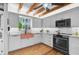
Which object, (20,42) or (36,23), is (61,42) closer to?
(36,23)

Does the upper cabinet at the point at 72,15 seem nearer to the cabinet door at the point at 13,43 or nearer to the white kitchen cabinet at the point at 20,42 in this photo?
the white kitchen cabinet at the point at 20,42

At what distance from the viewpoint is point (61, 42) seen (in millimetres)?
1439

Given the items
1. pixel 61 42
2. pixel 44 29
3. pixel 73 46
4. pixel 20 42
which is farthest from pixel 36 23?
pixel 73 46

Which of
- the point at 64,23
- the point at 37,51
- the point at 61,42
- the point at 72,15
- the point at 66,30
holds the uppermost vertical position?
the point at 72,15

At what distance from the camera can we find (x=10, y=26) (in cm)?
126

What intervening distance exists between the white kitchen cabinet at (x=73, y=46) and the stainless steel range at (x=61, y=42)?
2.0 inches

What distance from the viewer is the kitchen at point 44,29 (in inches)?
50.1

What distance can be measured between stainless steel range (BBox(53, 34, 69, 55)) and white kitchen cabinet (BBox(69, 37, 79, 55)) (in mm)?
52

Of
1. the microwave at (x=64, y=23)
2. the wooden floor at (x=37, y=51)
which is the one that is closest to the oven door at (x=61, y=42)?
the wooden floor at (x=37, y=51)

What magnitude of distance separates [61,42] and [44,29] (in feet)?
1.20

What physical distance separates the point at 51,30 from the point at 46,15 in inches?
9.4

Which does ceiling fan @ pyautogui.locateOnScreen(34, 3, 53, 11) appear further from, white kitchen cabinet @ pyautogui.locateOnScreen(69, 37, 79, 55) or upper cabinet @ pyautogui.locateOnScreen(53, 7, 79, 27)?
white kitchen cabinet @ pyautogui.locateOnScreen(69, 37, 79, 55)

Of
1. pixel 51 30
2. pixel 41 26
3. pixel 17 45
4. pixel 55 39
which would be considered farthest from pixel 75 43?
pixel 17 45
